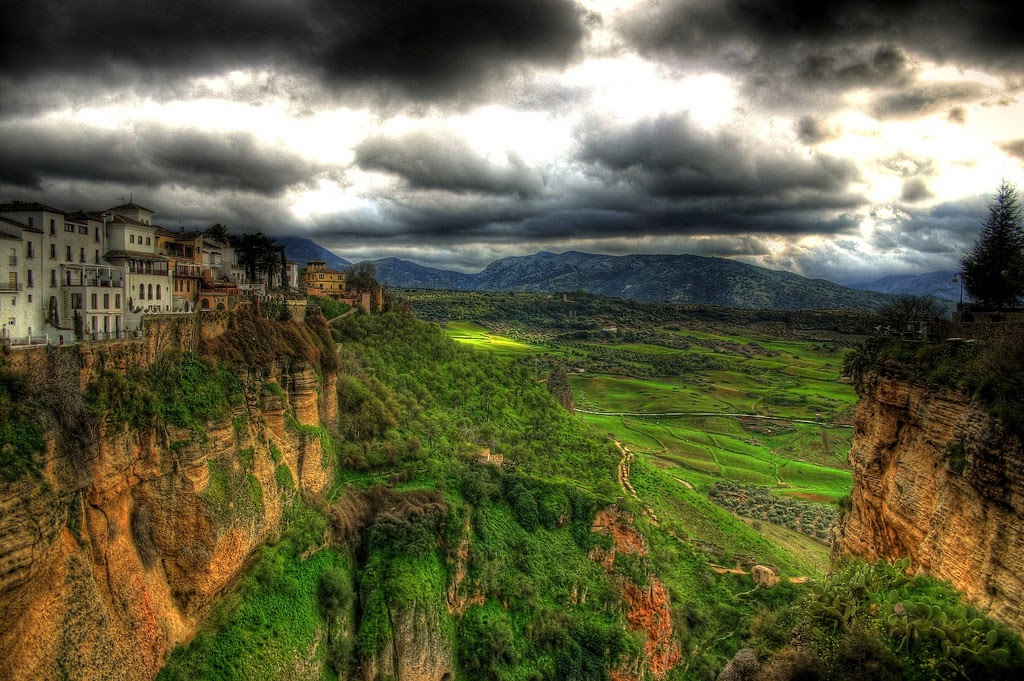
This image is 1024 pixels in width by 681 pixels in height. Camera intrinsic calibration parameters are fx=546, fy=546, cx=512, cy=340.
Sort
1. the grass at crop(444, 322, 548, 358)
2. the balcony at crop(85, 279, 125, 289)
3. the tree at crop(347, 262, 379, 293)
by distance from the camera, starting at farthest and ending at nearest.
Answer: the grass at crop(444, 322, 548, 358)
the tree at crop(347, 262, 379, 293)
the balcony at crop(85, 279, 125, 289)

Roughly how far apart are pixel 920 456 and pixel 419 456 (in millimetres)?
38817

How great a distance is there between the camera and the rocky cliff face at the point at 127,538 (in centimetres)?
2095

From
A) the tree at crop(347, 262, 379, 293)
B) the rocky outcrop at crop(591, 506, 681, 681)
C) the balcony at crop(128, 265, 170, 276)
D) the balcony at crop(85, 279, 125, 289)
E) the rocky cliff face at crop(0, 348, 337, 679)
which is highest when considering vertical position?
the tree at crop(347, 262, 379, 293)

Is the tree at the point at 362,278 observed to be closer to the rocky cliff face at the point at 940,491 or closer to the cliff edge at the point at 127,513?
the cliff edge at the point at 127,513

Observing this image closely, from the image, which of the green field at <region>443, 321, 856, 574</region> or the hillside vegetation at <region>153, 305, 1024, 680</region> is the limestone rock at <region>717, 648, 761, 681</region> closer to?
the hillside vegetation at <region>153, 305, 1024, 680</region>

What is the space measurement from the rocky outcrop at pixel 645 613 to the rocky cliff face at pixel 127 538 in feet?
101

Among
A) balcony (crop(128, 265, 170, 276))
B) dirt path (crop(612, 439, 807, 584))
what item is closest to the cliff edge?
balcony (crop(128, 265, 170, 276))

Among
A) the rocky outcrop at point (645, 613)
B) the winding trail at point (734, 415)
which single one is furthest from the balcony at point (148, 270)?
the winding trail at point (734, 415)

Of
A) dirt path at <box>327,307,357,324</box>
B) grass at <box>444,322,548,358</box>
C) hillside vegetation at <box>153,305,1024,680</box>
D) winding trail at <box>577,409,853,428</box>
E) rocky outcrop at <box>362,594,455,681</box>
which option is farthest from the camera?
grass at <box>444,322,548,358</box>

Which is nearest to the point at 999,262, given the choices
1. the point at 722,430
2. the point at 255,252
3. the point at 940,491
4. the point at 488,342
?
the point at 940,491

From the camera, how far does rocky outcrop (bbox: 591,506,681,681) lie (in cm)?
4738

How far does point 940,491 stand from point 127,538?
125ft

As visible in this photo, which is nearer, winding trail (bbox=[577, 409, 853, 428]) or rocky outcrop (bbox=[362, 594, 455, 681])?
rocky outcrop (bbox=[362, 594, 455, 681])

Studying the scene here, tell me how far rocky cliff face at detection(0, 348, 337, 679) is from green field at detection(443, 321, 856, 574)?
4666cm
